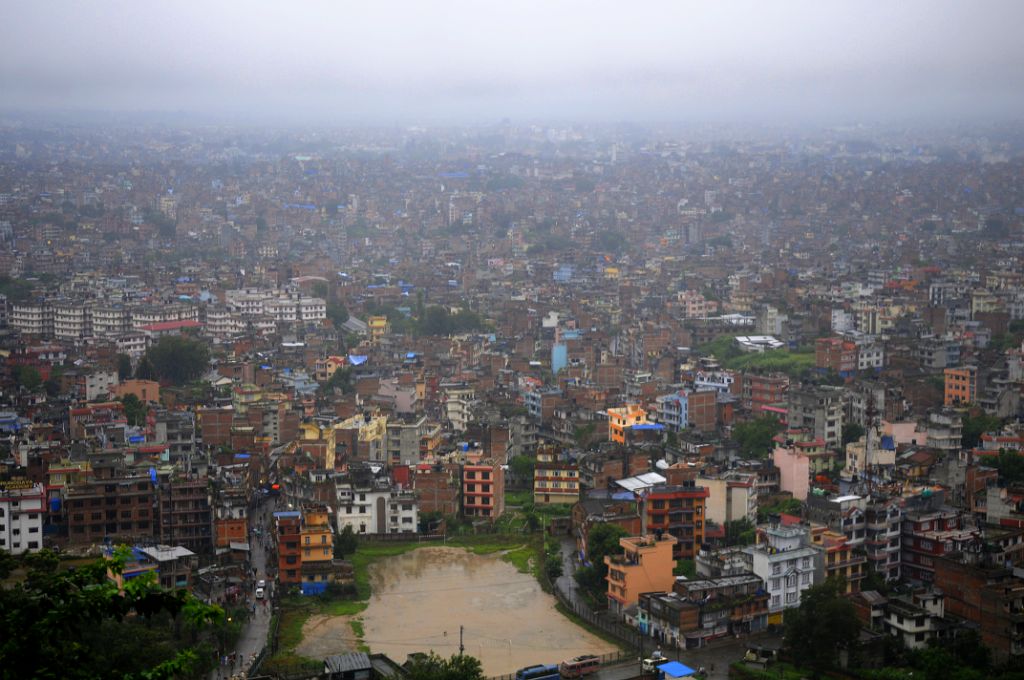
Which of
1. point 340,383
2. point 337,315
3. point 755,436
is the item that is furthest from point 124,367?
point 755,436

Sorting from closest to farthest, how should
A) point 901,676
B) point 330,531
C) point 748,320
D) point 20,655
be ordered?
point 20,655, point 901,676, point 330,531, point 748,320

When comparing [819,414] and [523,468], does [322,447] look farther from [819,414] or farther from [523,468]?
[819,414]

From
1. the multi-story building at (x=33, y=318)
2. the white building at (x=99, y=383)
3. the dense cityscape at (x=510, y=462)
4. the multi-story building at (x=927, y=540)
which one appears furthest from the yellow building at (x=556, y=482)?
the multi-story building at (x=33, y=318)

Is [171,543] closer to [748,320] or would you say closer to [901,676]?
[901,676]

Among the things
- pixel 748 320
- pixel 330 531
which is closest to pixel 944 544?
pixel 330 531

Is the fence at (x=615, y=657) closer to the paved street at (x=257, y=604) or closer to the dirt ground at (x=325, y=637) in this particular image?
the dirt ground at (x=325, y=637)
